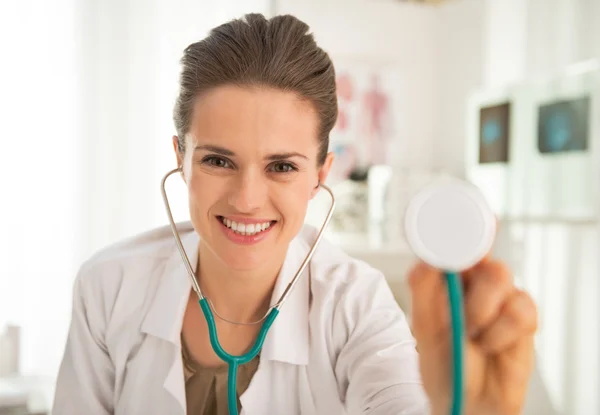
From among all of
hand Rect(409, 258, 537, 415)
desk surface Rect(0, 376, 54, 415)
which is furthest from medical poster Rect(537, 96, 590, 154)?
desk surface Rect(0, 376, 54, 415)

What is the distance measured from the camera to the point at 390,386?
0.70 m

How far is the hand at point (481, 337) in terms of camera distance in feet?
1.43

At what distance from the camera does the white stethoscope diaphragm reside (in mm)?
424

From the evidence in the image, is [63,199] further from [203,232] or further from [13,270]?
[203,232]

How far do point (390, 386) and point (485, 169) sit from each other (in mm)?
1296

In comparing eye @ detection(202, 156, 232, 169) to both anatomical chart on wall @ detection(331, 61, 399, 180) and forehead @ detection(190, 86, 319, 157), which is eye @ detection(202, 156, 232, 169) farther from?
anatomical chart on wall @ detection(331, 61, 399, 180)

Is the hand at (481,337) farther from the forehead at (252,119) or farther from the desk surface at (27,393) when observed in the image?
the desk surface at (27,393)

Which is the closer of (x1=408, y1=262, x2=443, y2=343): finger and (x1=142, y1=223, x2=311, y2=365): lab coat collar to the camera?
(x1=408, y1=262, x2=443, y2=343): finger

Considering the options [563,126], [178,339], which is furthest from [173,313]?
[563,126]

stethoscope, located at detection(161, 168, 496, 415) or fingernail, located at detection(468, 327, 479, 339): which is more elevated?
stethoscope, located at detection(161, 168, 496, 415)

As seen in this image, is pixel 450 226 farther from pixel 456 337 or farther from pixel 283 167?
pixel 283 167

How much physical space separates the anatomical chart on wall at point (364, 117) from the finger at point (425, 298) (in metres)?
1.56

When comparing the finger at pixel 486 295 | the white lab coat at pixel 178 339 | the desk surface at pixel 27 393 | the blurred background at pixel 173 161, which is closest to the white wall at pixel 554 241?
the blurred background at pixel 173 161

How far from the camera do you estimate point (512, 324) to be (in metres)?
0.43
